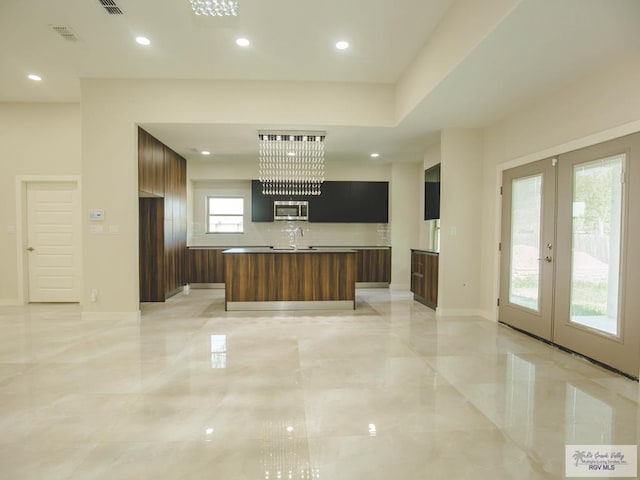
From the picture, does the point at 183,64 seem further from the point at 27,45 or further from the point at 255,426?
the point at 255,426

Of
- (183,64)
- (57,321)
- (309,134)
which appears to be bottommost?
(57,321)

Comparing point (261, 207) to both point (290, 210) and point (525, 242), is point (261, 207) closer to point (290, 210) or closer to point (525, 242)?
point (290, 210)

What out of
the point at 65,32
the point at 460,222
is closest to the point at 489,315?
the point at 460,222

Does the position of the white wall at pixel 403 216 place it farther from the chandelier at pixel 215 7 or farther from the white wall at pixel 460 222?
the chandelier at pixel 215 7

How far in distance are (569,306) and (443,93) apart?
2700 mm

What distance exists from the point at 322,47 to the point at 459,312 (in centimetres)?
423

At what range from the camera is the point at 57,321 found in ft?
16.3

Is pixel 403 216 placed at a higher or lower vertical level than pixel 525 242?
higher

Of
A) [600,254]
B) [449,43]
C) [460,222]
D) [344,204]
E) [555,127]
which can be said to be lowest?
[600,254]

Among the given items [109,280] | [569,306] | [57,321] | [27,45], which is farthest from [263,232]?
[569,306]

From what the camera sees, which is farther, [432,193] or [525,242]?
[432,193]

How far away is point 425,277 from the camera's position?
6133 millimetres

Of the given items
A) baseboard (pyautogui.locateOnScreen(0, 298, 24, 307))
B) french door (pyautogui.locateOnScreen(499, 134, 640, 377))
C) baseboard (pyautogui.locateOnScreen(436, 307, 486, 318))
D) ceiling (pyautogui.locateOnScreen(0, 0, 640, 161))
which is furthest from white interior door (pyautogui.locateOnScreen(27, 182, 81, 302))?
french door (pyautogui.locateOnScreen(499, 134, 640, 377))

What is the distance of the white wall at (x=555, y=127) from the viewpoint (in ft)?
10.3
